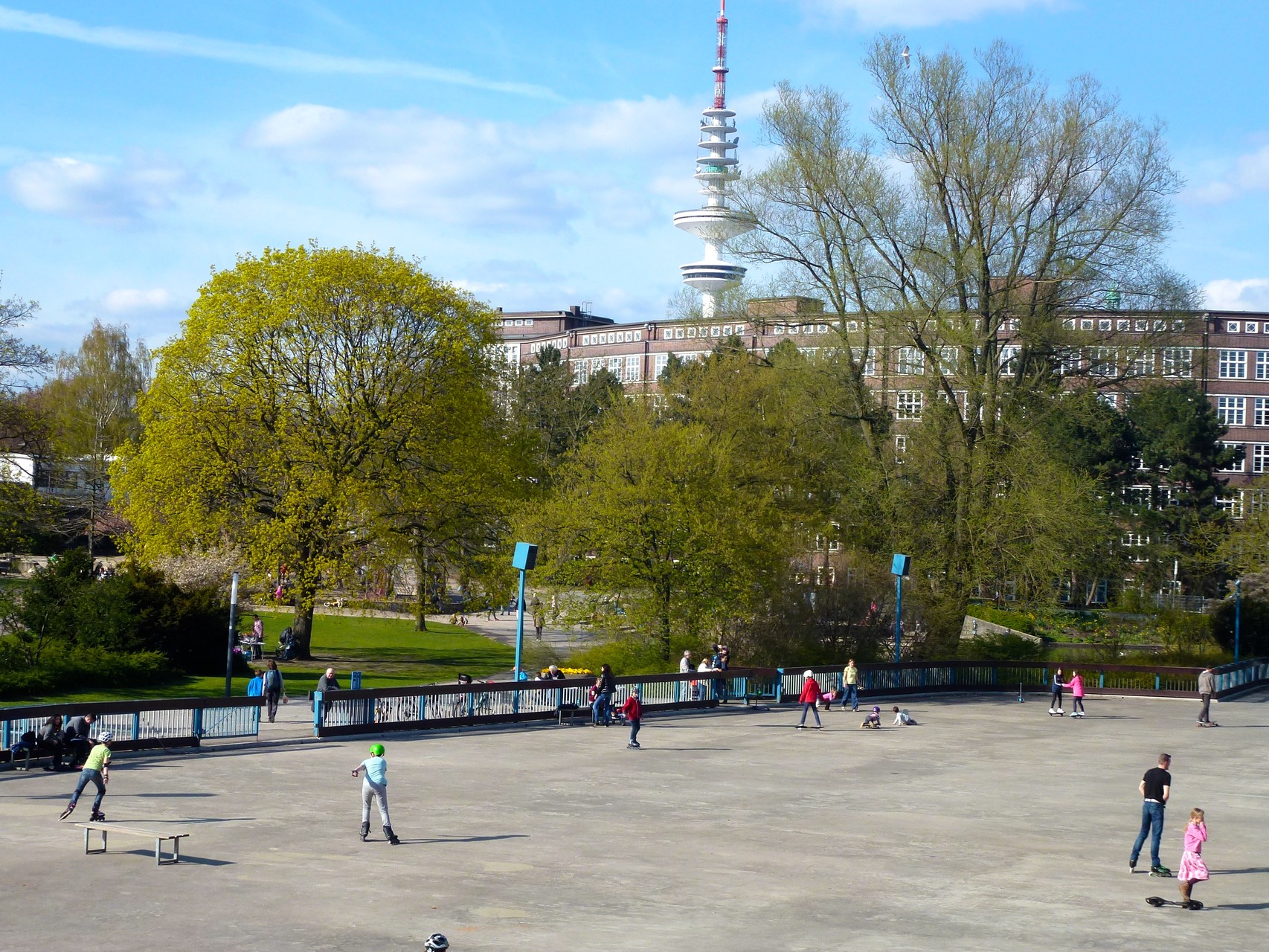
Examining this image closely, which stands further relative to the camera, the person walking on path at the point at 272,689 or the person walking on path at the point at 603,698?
the person walking on path at the point at 603,698

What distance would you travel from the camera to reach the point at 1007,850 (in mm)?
18453

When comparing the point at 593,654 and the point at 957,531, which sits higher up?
the point at 957,531

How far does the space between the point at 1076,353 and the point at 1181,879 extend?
36.8 metres

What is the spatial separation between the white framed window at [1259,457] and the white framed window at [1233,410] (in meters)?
2.10

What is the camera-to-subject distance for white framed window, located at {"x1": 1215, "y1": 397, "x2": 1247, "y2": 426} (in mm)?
112438

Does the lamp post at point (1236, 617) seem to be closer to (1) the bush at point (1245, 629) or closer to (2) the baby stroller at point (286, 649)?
(1) the bush at point (1245, 629)

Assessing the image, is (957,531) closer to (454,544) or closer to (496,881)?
(454,544)

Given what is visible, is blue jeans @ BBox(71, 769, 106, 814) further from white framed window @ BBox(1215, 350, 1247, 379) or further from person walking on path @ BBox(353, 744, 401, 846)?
white framed window @ BBox(1215, 350, 1247, 379)

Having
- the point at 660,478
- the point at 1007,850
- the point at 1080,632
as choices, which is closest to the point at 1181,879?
the point at 1007,850

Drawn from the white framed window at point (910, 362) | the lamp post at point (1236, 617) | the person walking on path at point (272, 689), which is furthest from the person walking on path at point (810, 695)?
the lamp post at point (1236, 617)

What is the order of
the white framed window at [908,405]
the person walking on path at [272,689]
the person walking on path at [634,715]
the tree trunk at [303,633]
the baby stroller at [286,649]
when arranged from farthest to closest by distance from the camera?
1. the white framed window at [908,405]
2. the tree trunk at [303,633]
3. the baby stroller at [286,649]
4. the person walking on path at [272,689]
5. the person walking on path at [634,715]

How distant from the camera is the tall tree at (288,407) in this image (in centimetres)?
4569

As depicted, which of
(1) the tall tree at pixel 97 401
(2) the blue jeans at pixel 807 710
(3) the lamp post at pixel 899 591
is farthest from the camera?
(1) the tall tree at pixel 97 401

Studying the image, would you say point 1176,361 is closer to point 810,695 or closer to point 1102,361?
point 1102,361
